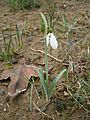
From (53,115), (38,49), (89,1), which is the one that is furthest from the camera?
(89,1)

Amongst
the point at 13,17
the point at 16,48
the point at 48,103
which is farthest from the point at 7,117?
the point at 13,17

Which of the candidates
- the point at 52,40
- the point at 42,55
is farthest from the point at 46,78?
the point at 42,55

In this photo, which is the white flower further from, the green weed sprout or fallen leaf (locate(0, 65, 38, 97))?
fallen leaf (locate(0, 65, 38, 97))

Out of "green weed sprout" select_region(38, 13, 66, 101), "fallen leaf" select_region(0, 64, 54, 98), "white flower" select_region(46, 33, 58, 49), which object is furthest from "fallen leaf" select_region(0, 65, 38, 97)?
"white flower" select_region(46, 33, 58, 49)

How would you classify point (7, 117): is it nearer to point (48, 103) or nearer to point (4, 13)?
point (48, 103)

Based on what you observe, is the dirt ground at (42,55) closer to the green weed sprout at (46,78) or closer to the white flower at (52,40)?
the green weed sprout at (46,78)

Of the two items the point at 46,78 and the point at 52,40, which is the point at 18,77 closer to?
the point at 46,78

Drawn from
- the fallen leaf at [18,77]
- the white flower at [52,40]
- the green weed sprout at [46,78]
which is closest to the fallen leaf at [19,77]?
the fallen leaf at [18,77]

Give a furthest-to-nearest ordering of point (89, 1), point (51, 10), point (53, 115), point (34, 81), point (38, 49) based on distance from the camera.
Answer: point (89, 1) < point (51, 10) < point (38, 49) < point (34, 81) < point (53, 115)
